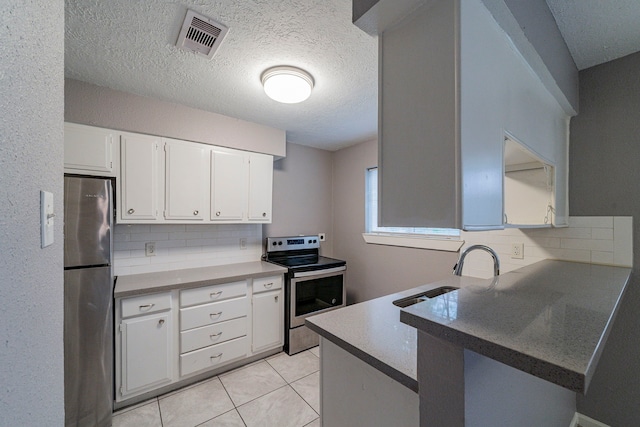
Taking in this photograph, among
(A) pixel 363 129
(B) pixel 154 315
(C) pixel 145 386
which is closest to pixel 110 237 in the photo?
(B) pixel 154 315

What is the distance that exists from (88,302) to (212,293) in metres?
0.80

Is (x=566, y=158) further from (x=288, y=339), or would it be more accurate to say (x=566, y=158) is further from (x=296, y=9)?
(x=288, y=339)

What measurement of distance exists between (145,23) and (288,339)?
8.70 ft

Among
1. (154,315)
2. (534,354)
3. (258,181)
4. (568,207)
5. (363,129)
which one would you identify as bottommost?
(154,315)

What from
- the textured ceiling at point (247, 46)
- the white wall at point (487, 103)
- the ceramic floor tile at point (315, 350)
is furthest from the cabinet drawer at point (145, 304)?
the white wall at point (487, 103)

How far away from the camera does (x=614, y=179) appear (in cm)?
153

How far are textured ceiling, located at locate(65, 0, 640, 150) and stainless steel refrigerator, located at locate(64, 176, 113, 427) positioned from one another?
2.60 feet

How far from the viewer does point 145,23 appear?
4.20 feet

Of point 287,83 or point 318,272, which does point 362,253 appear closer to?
point 318,272

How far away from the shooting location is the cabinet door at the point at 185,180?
7.15ft

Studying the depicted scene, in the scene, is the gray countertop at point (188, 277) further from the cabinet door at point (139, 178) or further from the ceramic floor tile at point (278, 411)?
the ceramic floor tile at point (278, 411)

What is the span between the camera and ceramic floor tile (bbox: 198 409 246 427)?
5.64 feet

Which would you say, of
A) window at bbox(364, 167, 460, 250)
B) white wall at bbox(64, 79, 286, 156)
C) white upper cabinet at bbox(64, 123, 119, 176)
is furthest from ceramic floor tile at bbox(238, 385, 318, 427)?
white wall at bbox(64, 79, 286, 156)

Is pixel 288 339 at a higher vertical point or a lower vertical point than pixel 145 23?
lower
